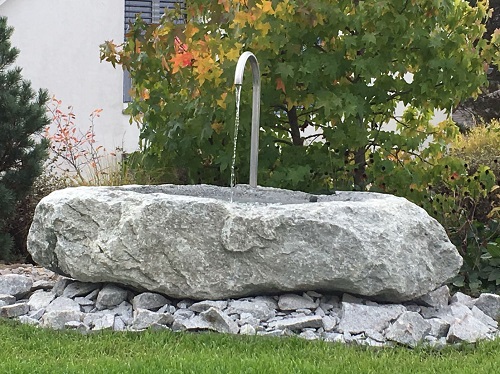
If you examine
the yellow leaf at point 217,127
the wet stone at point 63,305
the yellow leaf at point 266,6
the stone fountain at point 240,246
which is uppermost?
the yellow leaf at point 266,6

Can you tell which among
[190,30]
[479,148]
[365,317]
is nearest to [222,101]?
[190,30]

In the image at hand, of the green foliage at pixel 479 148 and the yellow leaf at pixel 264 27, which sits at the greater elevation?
the yellow leaf at pixel 264 27

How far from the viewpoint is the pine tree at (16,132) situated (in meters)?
7.29

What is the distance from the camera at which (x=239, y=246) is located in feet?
14.9

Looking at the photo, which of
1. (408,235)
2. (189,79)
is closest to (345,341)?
(408,235)

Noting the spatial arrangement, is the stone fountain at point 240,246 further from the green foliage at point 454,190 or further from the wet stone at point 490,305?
the green foliage at point 454,190

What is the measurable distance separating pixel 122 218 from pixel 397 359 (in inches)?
71.8

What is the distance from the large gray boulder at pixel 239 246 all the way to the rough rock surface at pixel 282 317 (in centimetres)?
10

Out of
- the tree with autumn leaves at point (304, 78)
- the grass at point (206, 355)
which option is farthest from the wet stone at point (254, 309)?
the tree with autumn leaves at point (304, 78)

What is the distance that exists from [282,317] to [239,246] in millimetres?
507

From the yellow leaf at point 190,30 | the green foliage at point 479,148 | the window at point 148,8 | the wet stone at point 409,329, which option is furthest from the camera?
the window at point 148,8

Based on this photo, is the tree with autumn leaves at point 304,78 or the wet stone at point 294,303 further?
the tree with autumn leaves at point 304,78

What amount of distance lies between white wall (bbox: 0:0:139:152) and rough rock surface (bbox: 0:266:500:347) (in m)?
6.98

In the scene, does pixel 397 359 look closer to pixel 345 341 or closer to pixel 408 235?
pixel 345 341
